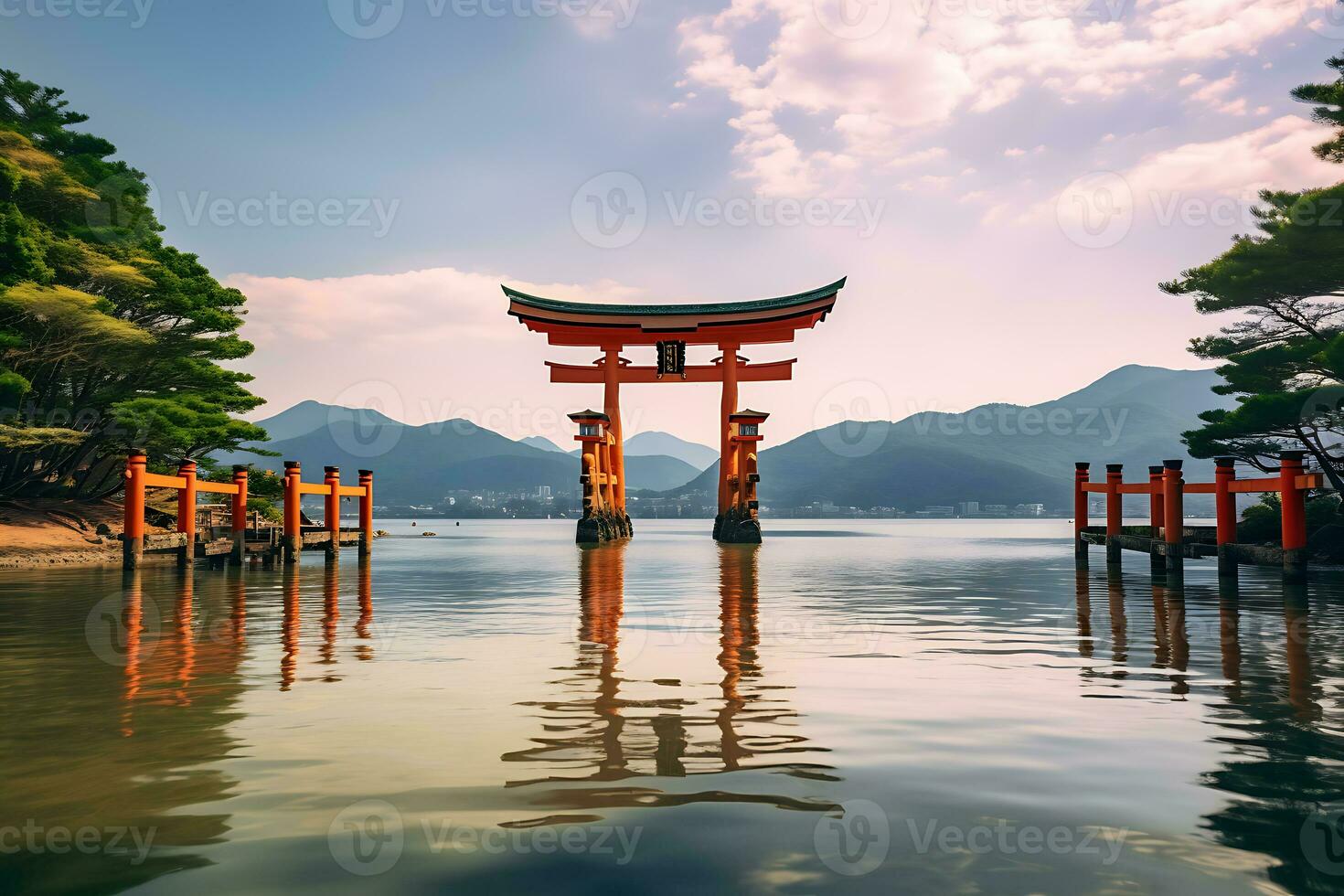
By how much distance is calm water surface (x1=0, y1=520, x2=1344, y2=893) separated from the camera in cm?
285

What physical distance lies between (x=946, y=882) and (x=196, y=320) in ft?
81.6

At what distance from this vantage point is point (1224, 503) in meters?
13.3

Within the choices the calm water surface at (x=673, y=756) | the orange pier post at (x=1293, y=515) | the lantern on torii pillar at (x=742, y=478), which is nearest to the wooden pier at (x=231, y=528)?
the calm water surface at (x=673, y=756)

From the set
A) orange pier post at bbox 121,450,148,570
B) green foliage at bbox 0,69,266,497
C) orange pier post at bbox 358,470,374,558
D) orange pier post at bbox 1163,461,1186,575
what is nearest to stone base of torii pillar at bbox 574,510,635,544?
orange pier post at bbox 358,470,374,558

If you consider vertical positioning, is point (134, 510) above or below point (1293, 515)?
above

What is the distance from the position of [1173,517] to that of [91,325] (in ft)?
71.3

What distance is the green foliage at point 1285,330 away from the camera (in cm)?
1734

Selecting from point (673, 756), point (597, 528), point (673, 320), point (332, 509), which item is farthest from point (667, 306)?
point (673, 756)

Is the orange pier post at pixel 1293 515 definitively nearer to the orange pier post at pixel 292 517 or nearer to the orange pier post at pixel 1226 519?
the orange pier post at pixel 1226 519

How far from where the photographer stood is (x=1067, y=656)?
23.4 ft

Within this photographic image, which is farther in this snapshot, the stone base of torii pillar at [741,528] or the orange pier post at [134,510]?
the stone base of torii pillar at [741,528]

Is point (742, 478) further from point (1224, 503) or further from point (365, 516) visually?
point (1224, 503)

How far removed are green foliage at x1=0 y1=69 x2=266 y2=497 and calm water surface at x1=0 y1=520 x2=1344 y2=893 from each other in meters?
13.6

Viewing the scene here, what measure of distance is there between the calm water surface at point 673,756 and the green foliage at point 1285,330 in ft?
32.9
